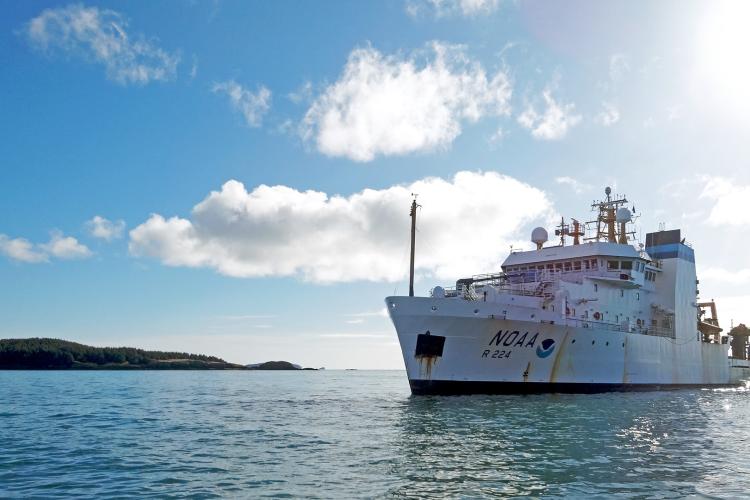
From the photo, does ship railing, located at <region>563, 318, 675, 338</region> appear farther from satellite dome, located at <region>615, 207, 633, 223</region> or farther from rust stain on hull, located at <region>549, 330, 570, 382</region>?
satellite dome, located at <region>615, 207, 633, 223</region>

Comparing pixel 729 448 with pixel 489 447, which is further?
pixel 729 448

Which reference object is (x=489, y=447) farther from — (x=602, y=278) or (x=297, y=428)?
(x=602, y=278)

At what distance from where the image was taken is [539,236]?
43250 mm

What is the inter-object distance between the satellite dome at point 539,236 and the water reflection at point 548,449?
56.2ft

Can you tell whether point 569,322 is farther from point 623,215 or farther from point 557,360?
point 623,215

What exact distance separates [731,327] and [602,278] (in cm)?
5653

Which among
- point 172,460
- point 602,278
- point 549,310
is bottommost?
point 172,460

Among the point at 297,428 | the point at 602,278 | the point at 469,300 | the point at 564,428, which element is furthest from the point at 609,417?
the point at 602,278

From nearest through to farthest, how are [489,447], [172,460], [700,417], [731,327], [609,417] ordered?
[172,460] → [489,447] → [609,417] → [700,417] → [731,327]

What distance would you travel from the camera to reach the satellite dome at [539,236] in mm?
43250

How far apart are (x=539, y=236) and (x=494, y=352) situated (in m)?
14.7

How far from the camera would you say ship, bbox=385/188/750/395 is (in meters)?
30.6

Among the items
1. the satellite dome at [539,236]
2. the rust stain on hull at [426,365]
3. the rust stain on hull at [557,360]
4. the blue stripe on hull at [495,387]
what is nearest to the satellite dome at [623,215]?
the satellite dome at [539,236]

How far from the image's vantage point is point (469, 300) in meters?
31.3
